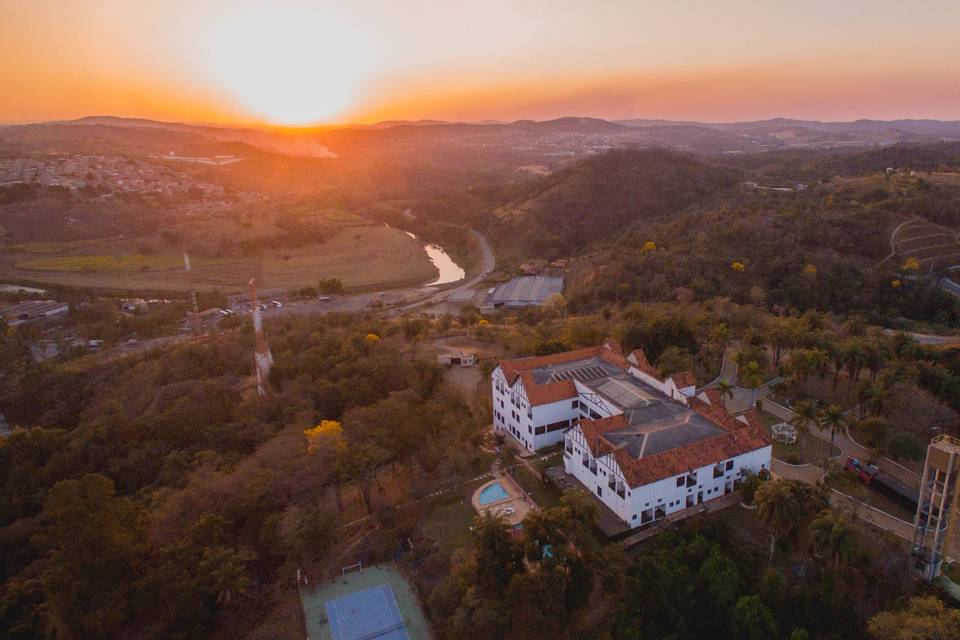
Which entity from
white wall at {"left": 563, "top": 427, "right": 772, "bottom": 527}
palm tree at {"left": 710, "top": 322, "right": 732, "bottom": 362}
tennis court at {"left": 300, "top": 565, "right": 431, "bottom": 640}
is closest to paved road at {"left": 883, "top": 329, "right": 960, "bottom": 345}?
palm tree at {"left": 710, "top": 322, "right": 732, "bottom": 362}

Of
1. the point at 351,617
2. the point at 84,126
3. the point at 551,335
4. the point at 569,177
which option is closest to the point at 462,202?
the point at 569,177

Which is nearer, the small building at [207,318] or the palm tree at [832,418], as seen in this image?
the palm tree at [832,418]

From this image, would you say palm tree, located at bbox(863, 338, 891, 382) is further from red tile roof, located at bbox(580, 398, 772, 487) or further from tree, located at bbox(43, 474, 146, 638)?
tree, located at bbox(43, 474, 146, 638)

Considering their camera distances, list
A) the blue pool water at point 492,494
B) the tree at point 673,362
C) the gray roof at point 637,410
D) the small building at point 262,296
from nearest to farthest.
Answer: the gray roof at point 637,410 < the blue pool water at point 492,494 < the tree at point 673,362 < the small building at point 262,296

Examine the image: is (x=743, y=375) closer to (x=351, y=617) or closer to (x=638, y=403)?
(x=638, y=403)

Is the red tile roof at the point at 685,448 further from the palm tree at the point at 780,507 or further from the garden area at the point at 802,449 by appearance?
the palm tree at the point at 780,507

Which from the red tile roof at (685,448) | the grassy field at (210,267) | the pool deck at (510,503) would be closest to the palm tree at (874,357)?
the red tile roof at (685,448)

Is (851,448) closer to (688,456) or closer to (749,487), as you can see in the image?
(749,487)
